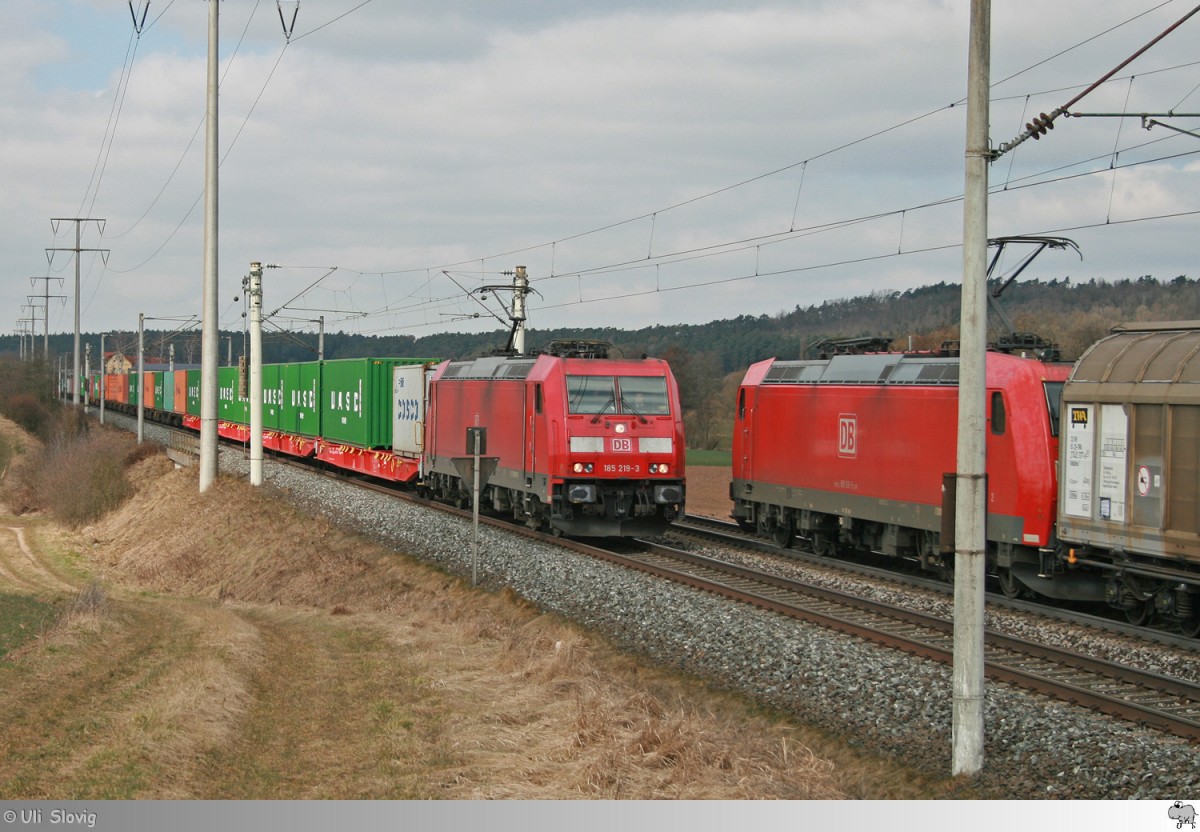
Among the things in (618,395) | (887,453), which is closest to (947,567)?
(887,453)

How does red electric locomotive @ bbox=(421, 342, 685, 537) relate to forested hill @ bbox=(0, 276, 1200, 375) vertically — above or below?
below

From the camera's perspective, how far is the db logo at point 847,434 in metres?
19.9

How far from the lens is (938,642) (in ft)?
45.5

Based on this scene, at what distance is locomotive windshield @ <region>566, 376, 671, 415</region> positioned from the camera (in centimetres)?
2156

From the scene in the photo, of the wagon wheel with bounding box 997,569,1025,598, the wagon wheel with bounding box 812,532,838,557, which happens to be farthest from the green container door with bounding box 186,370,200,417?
the wagon wheel with bounding box 997,569,1025,598

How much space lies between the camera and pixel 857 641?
45.9 feet

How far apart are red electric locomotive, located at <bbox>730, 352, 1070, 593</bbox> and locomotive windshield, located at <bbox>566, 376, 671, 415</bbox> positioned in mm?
2251

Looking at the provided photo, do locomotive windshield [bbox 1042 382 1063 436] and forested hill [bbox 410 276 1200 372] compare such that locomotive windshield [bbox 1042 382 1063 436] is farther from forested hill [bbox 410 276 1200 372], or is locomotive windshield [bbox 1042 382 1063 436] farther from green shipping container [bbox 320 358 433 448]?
green shipping container [bbox 320 358 433 448]

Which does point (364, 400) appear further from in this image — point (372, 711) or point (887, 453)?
point (372, 711)

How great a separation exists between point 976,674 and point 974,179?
12.0 feet

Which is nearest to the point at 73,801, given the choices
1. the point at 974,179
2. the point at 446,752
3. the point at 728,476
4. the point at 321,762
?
the point at 321,762

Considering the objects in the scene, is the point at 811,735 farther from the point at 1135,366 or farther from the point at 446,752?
the point at 1135,366

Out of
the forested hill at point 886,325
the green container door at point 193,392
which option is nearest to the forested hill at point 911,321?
the forested hill at point 886,325

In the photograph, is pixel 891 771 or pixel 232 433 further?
pixel 232 433
